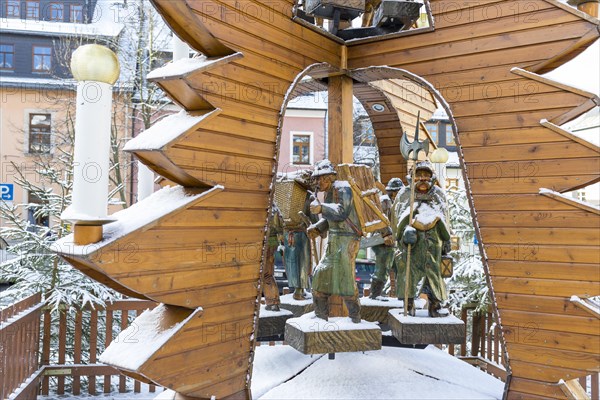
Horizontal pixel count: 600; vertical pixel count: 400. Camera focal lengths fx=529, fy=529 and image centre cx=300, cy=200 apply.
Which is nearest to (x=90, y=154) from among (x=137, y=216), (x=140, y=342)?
(x=137, y=216)

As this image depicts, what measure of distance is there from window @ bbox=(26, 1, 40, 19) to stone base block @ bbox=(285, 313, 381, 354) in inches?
659

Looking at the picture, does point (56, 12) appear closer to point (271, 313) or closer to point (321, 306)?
point (271, 313)

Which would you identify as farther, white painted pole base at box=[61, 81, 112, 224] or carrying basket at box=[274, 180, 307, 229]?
carrying basket at box=[274, 180, 307, 229]

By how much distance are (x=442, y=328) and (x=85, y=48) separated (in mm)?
Result: 3272

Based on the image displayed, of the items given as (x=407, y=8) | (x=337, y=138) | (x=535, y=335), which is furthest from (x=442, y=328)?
(x=407, y=8)

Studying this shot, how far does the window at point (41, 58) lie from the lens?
18.0 metres

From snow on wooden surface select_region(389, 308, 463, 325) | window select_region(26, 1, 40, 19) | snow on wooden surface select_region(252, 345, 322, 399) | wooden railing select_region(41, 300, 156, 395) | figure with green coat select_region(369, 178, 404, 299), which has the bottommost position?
wooden railing select_region(41, 300, 156, 395)

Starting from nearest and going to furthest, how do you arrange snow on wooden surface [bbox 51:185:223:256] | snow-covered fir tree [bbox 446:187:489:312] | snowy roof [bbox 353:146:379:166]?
snow on wooden surface [bbox 51:185:223:256]
snow-covered fir tree [bbox 446:187:489:312]
snowy roof [bbox 353:146:379:166]

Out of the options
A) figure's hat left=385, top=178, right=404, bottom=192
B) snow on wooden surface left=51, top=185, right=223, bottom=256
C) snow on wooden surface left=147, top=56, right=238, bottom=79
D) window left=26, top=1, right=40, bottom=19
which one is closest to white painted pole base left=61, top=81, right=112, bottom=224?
snow on wooden surface left=51, top=185, right=223, bottom=256

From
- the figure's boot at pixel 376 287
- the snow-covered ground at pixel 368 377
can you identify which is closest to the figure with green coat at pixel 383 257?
the figure's boot at pixel 376 287

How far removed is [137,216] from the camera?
2904mm

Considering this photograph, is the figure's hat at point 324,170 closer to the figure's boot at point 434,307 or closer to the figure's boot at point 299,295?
the figure's boot at point 434,307

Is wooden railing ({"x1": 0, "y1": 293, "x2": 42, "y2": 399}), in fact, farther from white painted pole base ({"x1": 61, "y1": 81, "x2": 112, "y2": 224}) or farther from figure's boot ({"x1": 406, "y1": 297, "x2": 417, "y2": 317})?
figure's boot ({"x1": 406, "y1": 297, "x2": 417, "y2": 317})

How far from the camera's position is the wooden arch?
302 cm
